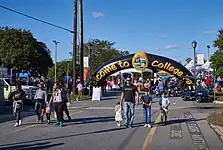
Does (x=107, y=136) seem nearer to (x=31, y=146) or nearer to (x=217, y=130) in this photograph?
(x=31, y=146)

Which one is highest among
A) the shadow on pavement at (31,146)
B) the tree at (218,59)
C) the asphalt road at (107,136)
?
the tree at (218,59)

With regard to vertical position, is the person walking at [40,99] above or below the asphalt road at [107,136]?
above

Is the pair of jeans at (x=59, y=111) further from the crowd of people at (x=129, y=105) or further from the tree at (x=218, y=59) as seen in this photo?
the tree at (x=218, y=59)

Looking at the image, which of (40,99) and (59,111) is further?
(40,99)

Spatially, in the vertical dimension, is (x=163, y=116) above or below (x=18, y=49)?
below

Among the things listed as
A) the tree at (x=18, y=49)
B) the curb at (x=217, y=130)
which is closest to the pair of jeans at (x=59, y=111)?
the curb at (x=217, y=130)

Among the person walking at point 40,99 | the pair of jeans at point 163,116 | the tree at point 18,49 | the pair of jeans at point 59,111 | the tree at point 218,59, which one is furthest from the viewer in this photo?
the tree at point 18,49

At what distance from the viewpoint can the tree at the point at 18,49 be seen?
57.4 metres

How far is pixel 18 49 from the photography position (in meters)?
57.5

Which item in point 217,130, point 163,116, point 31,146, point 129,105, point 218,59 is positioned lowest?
point 31,146

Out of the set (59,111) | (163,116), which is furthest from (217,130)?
(59,111)

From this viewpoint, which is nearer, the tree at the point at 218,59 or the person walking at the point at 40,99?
the person walking at the point at 40,99

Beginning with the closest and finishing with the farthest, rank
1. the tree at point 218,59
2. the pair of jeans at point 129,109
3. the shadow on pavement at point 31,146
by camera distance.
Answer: the shadow on pavement at point 31,146
the pair of jeans at point 129,109
the tree at point 218,59

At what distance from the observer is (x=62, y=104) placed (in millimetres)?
16047
